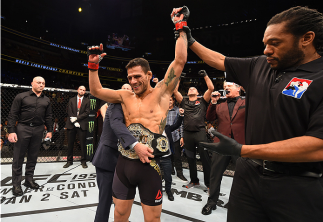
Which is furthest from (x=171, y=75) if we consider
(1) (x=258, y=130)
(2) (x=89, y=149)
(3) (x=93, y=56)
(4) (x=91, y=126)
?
(2) (x=89, y=149)

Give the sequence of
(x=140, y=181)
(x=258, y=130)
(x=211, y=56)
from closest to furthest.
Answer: (x=258, y=130) < (x=211, y=56) < (x=140, y=181)

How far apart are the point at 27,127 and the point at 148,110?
2.76 m

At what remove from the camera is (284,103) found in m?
0.92

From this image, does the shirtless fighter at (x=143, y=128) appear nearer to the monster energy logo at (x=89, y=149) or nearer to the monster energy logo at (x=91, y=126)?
the monster energy logo at (x=91, y=126)

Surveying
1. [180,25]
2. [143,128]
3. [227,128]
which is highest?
[180,25]

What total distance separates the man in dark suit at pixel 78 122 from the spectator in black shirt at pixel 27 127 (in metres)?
1.24

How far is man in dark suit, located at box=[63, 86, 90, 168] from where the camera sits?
4.63 metres

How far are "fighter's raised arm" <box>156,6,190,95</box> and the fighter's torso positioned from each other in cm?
10

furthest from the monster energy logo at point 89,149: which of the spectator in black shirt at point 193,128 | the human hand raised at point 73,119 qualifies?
the spectator in black shirt at point 193,128

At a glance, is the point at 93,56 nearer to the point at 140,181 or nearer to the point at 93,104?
the point at 140,181

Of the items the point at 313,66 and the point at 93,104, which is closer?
the point at 313,66

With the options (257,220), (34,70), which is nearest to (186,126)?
(257,220)

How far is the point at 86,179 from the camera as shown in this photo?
3.72 m

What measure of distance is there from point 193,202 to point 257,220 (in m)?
2.10
